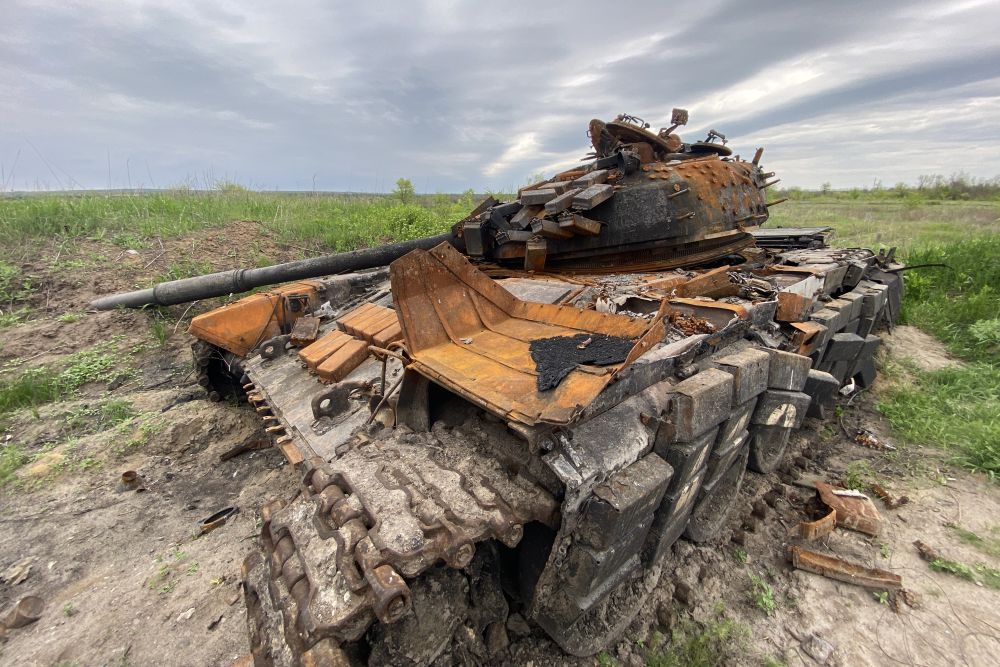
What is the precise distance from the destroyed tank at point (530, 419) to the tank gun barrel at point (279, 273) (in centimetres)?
64

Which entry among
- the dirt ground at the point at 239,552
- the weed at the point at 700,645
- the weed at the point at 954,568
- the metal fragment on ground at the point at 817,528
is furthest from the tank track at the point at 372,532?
the weed at the point at 954,568

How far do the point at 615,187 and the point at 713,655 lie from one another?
142 inches

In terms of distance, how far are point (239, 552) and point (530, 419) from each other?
276cm

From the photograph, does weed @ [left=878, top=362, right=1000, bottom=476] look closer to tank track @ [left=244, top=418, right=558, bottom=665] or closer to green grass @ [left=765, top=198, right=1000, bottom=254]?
tank track @ [left=244, top=418, right=558, bottom=665]

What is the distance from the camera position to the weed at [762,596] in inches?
109

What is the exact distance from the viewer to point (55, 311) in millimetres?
7199

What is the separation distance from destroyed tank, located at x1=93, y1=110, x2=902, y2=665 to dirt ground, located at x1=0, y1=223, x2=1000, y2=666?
367 millimetres

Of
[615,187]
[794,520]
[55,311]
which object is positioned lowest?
[794,520]

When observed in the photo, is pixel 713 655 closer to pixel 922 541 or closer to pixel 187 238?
pixel 922 541

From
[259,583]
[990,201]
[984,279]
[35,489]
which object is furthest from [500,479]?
[990,201]

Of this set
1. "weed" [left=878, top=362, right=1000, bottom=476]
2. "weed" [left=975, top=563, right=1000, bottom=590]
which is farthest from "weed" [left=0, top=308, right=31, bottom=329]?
"weed" [left=878, top=362, right=1000, bottom=476]

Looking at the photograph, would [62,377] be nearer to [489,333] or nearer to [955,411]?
[489,333]

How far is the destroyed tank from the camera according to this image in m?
1.71

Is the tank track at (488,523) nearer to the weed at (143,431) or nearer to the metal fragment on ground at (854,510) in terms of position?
the metal fragment on ground at (854,510)
